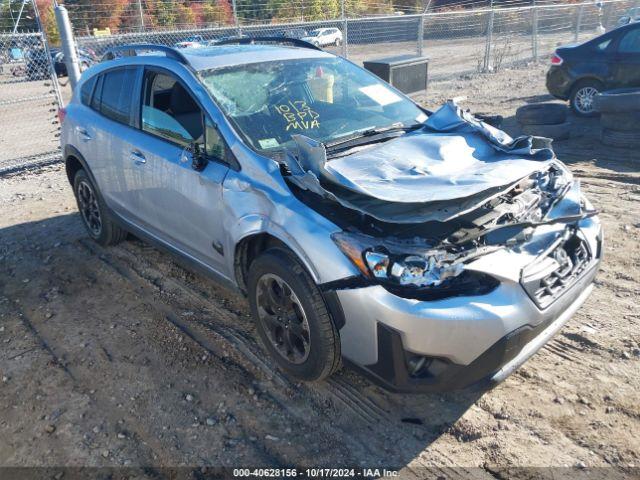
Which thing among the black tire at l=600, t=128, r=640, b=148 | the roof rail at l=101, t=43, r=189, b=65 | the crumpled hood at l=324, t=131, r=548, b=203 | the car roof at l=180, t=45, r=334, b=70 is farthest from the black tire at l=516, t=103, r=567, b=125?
the roof rail at l=101, t=43, r=189, b=65

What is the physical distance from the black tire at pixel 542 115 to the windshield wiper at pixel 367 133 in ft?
15.3

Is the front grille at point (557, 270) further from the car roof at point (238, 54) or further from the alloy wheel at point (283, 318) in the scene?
Answer: the car roof at point (238, 54)

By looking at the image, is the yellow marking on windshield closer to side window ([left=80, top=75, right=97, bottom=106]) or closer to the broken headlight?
the broken headlight

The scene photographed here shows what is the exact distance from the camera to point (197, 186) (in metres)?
3.68

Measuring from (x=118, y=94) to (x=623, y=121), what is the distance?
644cm

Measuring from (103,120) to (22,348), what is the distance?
201 centimetres

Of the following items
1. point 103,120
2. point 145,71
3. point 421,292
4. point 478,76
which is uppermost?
point 145,71

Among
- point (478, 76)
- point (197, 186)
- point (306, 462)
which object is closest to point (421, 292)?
point (306, 462)

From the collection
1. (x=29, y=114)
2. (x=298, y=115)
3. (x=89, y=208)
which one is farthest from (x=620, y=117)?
(x=29, y=114)

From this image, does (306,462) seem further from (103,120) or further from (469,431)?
(103,120)

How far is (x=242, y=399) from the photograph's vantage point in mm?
3260

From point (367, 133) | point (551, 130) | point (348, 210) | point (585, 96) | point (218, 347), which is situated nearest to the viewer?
point (348, 210)

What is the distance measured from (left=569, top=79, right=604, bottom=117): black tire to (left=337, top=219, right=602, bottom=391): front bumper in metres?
8.19

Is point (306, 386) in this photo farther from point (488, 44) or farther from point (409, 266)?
point (488, 44)
